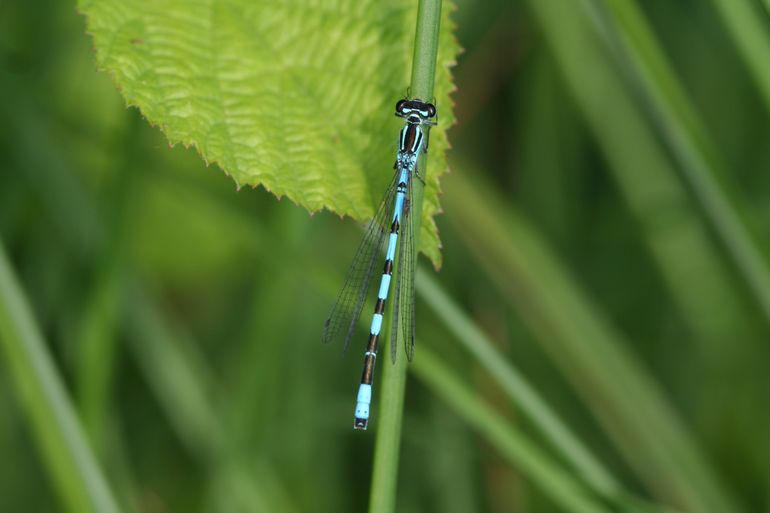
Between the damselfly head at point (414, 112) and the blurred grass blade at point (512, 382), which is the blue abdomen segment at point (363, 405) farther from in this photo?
the damselfly head at point (414, 112)

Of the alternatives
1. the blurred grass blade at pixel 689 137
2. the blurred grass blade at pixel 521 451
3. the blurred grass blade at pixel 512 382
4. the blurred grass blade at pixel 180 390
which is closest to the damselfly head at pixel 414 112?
the blurred grass blade at pixel 512 382

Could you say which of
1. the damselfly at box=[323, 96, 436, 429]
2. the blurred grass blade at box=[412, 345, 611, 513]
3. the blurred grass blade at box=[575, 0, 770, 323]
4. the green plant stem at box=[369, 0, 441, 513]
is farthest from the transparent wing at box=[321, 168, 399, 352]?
the green plant stem at box=[369, 0, 441, 513]

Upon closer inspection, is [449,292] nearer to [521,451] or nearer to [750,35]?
[521,451]

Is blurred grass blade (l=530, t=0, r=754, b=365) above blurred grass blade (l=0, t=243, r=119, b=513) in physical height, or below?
above

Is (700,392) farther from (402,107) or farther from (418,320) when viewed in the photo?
(402,107)

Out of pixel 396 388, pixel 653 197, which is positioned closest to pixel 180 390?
pixel 396 388

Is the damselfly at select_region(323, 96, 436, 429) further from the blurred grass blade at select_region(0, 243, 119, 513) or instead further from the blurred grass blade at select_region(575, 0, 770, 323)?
the blurred grass blade at select_region(0, 243, 119, 513)

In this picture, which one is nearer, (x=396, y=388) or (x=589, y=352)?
(x=396, y=388)
